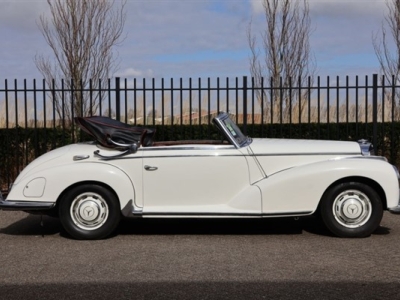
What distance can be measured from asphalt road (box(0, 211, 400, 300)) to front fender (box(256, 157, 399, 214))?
414 mm

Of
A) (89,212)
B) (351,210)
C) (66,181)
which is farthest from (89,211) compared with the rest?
(351,210)

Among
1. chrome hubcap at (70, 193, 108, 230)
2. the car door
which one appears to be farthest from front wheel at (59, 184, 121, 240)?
the car door

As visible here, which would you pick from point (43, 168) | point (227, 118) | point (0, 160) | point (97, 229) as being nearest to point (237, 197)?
point (227, 118)

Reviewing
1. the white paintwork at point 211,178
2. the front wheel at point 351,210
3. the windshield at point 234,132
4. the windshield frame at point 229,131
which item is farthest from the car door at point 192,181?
the front wheel at point 351,210

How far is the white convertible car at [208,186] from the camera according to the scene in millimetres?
6926

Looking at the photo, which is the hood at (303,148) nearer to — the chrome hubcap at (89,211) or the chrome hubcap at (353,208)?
the chrome hubcap at (353,208)

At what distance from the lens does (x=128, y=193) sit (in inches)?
276

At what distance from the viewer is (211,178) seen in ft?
23.0

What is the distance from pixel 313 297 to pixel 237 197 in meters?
2.28

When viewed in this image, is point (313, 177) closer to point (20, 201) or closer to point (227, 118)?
point (227, 118)

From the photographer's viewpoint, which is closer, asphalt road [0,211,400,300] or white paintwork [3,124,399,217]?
asphalt road [0,211,400,300]

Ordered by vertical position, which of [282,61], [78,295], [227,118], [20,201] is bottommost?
[78,295]

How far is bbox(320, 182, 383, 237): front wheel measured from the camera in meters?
6.91

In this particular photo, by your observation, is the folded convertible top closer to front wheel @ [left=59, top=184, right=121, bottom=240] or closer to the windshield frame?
front wheel @ [left=59, top=184, right=121, bottom=240]
